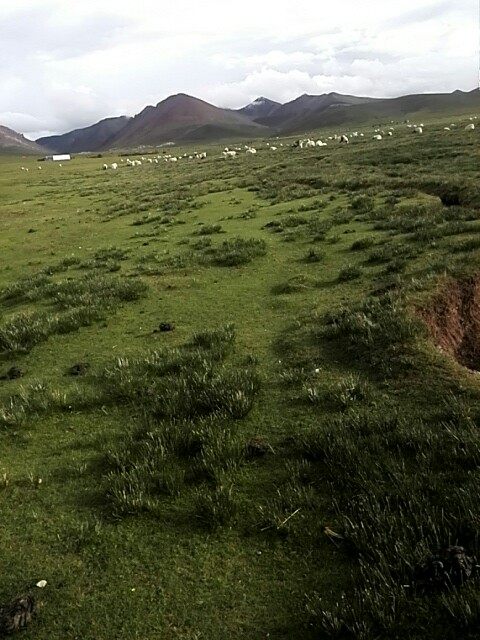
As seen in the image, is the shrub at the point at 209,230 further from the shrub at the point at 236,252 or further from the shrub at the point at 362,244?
the shrub at the point at 362,244

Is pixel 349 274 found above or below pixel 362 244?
below

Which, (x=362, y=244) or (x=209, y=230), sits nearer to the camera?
(x=362, y=244)

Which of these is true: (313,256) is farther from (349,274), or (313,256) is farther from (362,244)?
(349,274)

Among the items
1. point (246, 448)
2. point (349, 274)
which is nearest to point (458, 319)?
point (349, 274)

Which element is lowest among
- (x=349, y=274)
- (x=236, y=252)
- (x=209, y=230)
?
(x=349, y=274)

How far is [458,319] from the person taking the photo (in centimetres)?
1135

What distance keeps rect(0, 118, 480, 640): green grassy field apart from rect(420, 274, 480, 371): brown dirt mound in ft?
0.30

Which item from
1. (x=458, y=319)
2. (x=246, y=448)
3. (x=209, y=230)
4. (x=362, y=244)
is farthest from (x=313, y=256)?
(x=246, y=448)

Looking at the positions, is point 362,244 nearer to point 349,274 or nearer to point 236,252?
point 349,274

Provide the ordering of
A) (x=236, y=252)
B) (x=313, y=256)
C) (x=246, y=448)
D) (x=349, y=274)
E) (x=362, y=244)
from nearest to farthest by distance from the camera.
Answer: (x=246, y=448) → (x=349, y=274) → (x=313, y=256) → (x=362, y=244) → (x=236, y=252)

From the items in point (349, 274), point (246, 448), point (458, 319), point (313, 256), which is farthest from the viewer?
point (313, 256)

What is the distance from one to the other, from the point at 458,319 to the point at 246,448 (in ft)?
22.3

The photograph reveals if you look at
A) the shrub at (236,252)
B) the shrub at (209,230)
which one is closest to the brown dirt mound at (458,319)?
the shrub at (236,252)

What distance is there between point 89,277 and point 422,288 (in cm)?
1141
